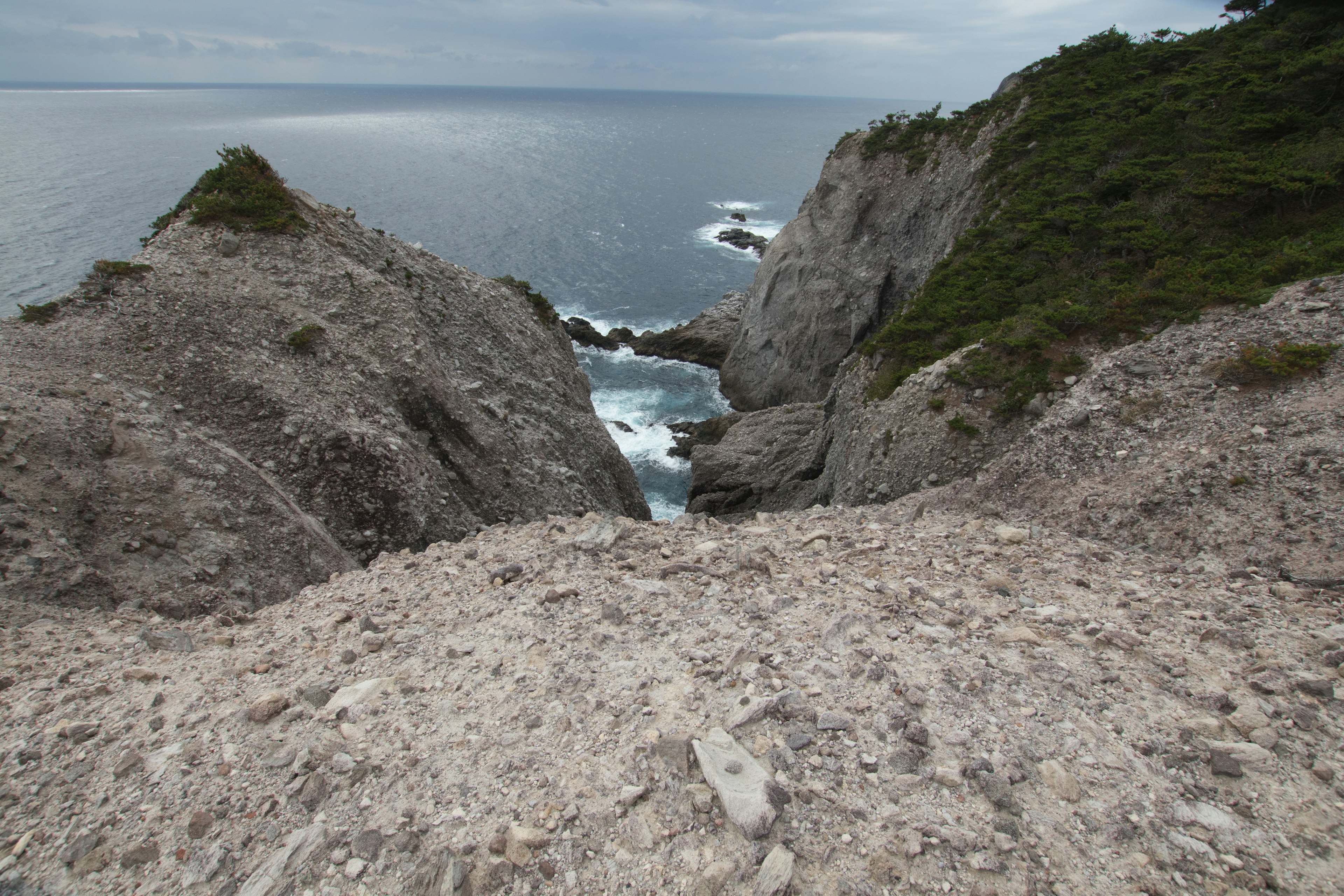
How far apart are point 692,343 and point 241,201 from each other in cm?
4339

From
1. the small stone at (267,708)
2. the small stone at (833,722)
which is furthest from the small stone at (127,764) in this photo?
the small stone at (833,722)

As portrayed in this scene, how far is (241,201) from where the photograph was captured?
21984 mm

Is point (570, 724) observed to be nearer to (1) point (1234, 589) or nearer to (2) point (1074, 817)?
(2) point (1074, 817)

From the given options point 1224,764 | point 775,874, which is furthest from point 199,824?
point 1224,764

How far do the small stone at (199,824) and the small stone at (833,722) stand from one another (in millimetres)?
6804

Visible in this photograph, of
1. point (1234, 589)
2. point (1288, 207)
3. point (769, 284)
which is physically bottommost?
point (769, 284)

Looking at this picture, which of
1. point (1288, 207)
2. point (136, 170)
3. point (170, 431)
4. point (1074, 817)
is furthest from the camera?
point (136, 170)

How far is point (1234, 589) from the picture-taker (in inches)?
388

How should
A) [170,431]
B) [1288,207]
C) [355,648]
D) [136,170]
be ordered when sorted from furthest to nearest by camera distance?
[136,170] < [1288,207] < [170,431] < [355,648]

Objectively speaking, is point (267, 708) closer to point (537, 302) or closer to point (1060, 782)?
point (1060, 782)

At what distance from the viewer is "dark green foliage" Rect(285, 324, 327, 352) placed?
1878 centimetres

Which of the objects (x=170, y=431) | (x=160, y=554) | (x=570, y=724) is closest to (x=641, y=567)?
(x=570, y=724)

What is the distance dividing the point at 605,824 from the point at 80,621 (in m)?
10.6

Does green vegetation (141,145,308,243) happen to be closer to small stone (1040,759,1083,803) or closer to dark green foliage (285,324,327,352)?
dark green foliage (285,324,327,352)
